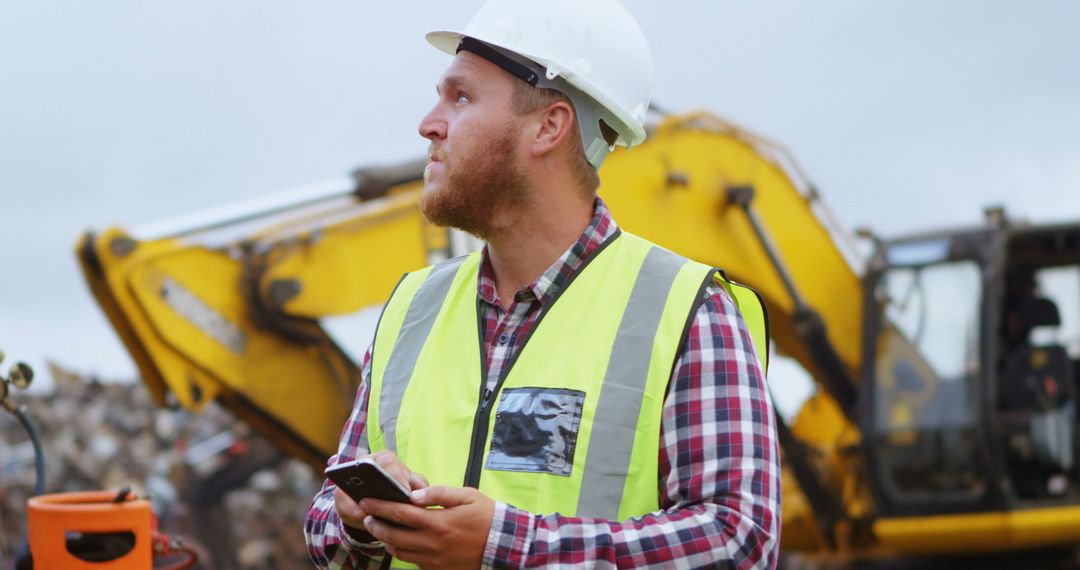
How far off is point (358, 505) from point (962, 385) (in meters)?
6.84

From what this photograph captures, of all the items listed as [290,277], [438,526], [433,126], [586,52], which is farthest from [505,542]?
[290,277]

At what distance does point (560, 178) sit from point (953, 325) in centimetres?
649

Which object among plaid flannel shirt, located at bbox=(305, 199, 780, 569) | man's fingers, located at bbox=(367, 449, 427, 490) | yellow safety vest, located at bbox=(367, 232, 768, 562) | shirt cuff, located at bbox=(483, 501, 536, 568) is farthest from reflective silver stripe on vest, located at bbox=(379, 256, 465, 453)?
shirt cuff, located at bbox=(483, 501, 536, 568)

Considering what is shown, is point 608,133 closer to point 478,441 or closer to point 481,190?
point 481,190

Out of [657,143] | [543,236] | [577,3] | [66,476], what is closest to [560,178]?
[543,236]

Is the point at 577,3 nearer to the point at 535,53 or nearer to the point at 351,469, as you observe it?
the point at 535,53

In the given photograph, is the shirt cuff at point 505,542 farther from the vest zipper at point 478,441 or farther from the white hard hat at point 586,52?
the white hard hat at point 586,52

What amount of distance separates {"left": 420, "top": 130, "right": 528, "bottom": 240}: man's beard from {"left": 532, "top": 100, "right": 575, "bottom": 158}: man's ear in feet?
0.16

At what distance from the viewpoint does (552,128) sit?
8.11ft

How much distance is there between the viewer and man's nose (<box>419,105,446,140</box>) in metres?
2.43

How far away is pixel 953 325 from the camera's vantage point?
848 centimetres

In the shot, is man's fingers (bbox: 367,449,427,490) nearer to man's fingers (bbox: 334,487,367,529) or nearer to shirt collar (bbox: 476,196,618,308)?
man's fingers (bbox: 334,487,367,529)

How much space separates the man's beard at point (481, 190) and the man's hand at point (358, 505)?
1.55 feet

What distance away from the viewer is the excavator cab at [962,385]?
27.3 feet
